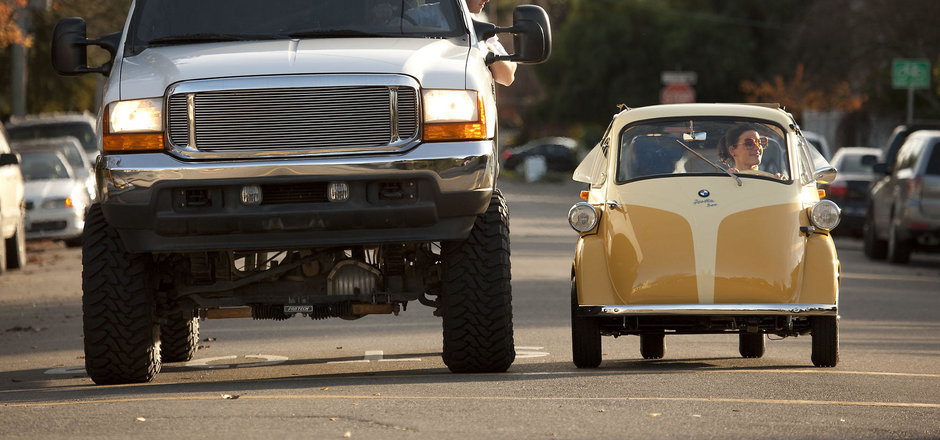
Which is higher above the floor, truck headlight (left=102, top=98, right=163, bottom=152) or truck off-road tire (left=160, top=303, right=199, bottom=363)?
truck headlight (left=102, top=98, right=163, bottom=152)

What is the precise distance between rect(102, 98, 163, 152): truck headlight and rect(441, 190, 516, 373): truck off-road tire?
168 centimetres

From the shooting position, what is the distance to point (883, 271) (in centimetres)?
2111

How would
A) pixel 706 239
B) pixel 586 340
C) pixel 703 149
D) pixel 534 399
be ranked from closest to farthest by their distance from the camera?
pixel 534 399
pixel 706 239
pixel 586 340
pixel 703 149

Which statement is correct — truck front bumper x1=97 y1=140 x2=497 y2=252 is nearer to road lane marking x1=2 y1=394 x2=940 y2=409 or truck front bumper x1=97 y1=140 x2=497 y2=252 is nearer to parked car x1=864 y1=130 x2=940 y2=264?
road lane marking x1=2 y1=394 x2=940 y2=409

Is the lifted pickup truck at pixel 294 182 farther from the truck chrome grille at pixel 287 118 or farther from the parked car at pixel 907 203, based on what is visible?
the parked car at pixel 907 203

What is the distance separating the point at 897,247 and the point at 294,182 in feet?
49.0

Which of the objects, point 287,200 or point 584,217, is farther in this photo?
point 584,217

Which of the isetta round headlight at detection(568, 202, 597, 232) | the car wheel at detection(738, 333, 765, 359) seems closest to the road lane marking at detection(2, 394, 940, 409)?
the isetta round headlight at detection(568, 202, 597, 232)

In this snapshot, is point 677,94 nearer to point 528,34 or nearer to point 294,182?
point 528,34

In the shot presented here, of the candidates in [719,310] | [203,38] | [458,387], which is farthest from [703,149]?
[203,38]

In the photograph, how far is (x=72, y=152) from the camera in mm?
27297

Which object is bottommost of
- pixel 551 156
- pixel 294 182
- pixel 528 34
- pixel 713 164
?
pixel 551 156

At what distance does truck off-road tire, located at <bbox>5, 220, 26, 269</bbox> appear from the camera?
2139 centimetres

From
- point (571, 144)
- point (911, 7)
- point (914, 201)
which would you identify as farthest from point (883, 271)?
point (571, 144)
